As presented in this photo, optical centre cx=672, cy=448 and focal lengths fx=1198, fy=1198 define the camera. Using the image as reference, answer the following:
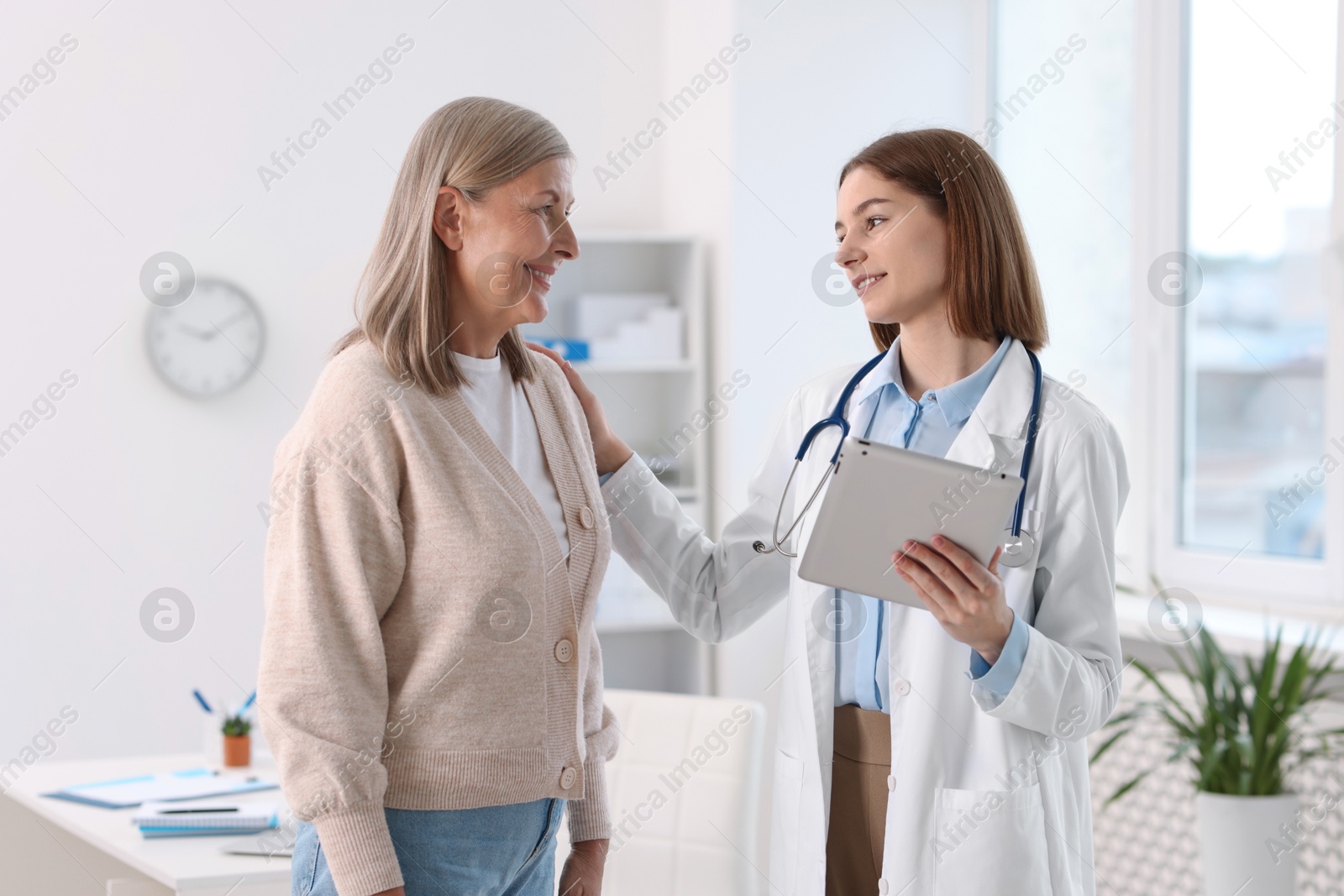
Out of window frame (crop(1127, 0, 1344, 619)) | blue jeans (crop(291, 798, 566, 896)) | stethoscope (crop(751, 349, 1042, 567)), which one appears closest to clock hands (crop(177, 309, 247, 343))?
stethoscope (crop(751, 349, 1042, 567))

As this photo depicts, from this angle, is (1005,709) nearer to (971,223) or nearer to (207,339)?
(971,223)

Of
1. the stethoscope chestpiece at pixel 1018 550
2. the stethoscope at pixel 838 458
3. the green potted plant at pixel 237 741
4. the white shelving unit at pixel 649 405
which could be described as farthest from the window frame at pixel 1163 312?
the green potted plant at pixel 237 741

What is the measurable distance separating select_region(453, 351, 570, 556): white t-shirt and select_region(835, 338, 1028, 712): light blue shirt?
1.49ft

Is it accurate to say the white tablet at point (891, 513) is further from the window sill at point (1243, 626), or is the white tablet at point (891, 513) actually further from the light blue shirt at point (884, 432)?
A: the window sill at point (1243, 626)

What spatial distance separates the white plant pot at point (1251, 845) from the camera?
2590 millimetres

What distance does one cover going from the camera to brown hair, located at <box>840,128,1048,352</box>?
5.27 ft

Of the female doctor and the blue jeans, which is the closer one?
the blue jeans

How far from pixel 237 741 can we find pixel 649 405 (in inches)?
70.9

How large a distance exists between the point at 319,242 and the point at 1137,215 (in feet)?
7.97

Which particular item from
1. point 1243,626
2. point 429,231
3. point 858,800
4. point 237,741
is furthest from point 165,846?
point 1243,626

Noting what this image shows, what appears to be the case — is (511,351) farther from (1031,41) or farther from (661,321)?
(1031,41)

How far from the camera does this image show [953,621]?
1.42m

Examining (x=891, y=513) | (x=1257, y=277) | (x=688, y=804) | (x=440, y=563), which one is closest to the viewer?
(x=440, y=563)

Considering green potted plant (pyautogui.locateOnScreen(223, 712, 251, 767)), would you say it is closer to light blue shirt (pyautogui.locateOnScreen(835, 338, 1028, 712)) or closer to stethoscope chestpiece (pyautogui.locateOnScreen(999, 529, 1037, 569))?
light blue shirt (pyautogui.locateOnScreen(835, 338, 1028, 712))
